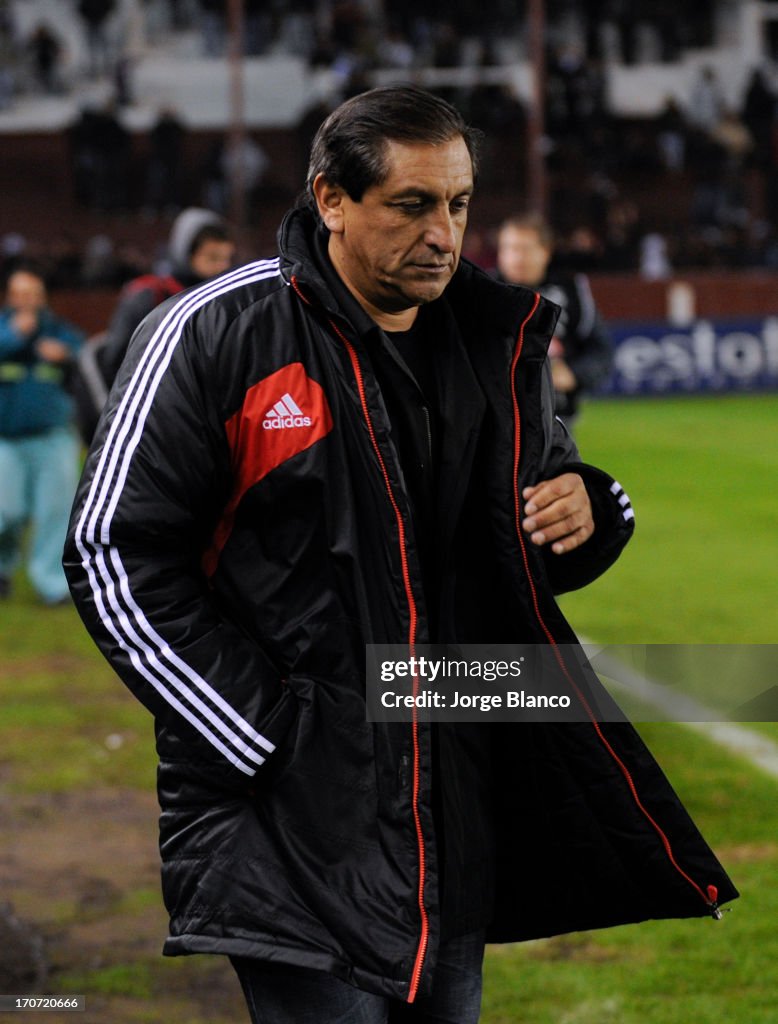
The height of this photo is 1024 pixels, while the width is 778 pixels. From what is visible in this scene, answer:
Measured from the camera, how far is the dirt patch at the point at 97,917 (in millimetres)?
4434

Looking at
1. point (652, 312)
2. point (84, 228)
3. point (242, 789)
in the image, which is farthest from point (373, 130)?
point (84, 228)

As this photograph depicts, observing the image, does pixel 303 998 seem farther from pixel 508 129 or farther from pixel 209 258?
pixel 508 129

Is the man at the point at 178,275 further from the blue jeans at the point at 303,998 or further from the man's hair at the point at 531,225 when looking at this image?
the blue jeans at the point at 303,998

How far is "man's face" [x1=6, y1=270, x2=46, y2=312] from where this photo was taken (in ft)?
33.6

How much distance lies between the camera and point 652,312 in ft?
85.6

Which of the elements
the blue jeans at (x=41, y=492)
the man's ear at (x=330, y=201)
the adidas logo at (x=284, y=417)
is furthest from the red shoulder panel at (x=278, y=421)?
the blue jeans at (x=41, y=492)

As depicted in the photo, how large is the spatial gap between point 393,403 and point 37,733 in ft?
16.5

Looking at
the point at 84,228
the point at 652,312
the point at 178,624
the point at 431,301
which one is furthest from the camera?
the point at 84,228

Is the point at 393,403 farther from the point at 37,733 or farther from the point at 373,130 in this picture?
the point at 37,733

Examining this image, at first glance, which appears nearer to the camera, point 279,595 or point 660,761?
point 279,595

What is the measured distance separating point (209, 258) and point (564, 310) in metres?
1.79

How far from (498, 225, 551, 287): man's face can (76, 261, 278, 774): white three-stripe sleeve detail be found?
5.73 m

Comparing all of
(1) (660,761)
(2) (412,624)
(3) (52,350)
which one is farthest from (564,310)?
(2) (412,624)

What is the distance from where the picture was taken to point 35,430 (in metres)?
10.6
